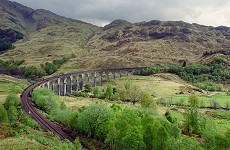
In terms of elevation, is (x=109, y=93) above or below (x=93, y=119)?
below

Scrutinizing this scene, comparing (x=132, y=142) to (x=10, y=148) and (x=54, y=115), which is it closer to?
(x=10, y=148)

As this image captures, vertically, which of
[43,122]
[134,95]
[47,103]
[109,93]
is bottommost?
[134,95]

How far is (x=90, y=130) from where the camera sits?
262 ft

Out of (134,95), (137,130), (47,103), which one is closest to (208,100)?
(134,95)

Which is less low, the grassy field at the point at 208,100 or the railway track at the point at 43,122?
the railway track at the point at 43,122

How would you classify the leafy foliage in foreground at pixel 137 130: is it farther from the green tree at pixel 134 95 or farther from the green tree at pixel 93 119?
the green tree at pixel 134 95

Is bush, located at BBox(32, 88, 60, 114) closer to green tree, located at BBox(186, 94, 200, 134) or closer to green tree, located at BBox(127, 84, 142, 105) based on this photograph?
green tree, located at BBox(186, 94, 200, 134)

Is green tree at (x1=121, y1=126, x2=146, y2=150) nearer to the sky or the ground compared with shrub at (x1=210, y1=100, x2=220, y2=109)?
nearer to the sky

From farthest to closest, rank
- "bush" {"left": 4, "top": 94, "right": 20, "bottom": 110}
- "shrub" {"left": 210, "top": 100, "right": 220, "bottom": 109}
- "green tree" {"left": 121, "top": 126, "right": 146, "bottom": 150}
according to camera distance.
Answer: "shrub" {"left": 210, "top": 100, "right": 220, "bottom": 109}
"bush" {"left": 4, "top": 94, "right": 20, "bottom": 110}
"green tree" {"left": 121, "top": 126, "right": 146, "bottom": 150}

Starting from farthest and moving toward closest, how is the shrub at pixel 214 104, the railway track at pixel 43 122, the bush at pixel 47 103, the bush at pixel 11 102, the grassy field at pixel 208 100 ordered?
1. the grassy field at pixel 208 100
2. the shrub at pixel 214 104
3. the bush at pixel 47 103
4. the bush at pixel 11 102
5. the railway track at pixel 43 122

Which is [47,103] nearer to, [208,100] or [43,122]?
[43,122]

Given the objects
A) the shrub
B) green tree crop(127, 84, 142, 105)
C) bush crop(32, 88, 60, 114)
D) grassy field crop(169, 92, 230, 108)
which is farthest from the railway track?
the shrub

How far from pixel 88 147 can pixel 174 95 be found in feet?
374

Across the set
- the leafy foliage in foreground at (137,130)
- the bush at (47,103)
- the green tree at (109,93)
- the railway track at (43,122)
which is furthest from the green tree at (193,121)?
the green tree at (109,93)
